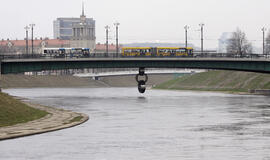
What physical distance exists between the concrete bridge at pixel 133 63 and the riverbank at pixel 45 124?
1797 inches

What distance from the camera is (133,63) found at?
501 feet

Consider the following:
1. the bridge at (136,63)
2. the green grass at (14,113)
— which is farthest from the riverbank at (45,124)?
the bridge at (136,63)

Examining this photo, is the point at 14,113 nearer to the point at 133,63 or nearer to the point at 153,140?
the point at 153,140

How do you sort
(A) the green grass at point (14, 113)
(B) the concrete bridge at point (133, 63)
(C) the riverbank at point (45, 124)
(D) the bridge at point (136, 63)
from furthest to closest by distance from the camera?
(D) the bridge at point (136, 63) → (B) the concrete bridge at point (133, 63) → (A) the green grass at point (14, 113) → (C) the riverbank at point (45, 124)

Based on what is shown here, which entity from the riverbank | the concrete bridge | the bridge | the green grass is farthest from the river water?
the bridge

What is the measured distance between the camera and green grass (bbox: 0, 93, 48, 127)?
76.8 metres

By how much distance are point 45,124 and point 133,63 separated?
77.1 m

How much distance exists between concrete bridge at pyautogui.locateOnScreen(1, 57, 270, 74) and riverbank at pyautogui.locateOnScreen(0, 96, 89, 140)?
45.7 metres

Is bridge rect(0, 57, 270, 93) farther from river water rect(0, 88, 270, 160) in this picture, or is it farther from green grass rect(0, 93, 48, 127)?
river water rect(0, 88, 270, 160)

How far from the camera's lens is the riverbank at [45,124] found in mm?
67188

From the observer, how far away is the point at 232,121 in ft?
281

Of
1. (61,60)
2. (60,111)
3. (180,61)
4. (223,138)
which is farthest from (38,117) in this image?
(180,61)

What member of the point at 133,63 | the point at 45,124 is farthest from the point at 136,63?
the point at 45,124

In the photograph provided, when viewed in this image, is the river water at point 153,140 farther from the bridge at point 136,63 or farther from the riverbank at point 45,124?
the bridge at point 136,63
